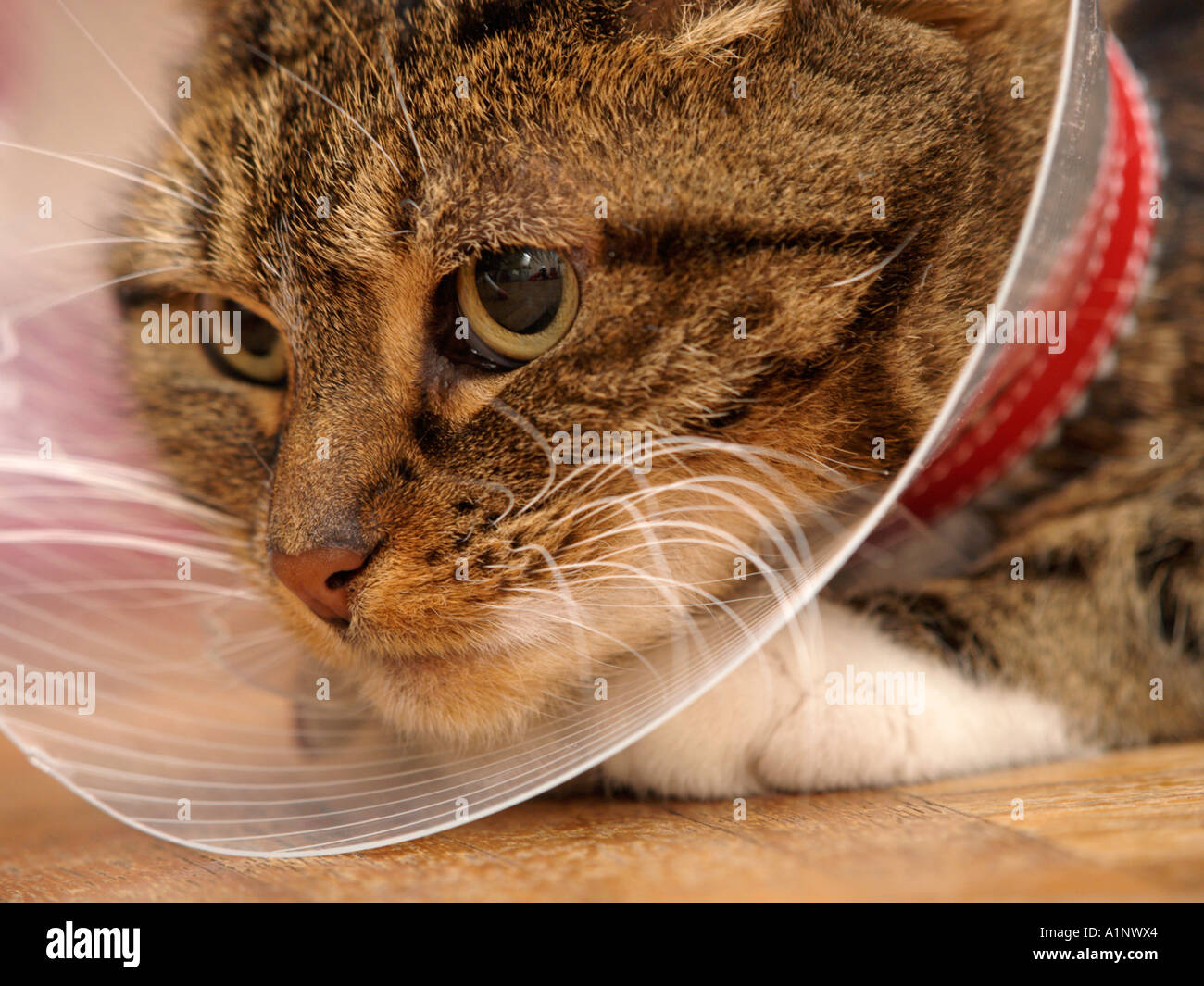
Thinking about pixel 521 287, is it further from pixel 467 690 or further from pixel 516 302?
pixel 467 690

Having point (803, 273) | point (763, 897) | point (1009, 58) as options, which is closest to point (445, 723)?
point (763, 897)

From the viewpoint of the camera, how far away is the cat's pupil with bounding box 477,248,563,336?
663 millimetres

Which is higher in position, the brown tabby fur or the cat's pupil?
the cat's pupil

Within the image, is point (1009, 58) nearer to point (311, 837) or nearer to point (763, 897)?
point (763, 897)

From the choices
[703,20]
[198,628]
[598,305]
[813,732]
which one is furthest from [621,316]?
[198,628]

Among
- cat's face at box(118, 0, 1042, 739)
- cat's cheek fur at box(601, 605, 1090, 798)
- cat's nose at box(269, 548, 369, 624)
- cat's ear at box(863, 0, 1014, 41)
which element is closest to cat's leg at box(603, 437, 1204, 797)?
cat's cheek fur at box(601, 605, 1090, 798)

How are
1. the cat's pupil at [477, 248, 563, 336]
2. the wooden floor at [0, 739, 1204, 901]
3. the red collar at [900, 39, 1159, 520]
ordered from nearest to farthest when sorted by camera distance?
the wooden floor at [0, 739, 1204, 901] < the cat's pupil at [477, 248, 563, 336] < the red collar at [900, 39, 1159, 520]

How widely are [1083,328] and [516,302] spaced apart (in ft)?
1.62

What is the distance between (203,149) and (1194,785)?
924 mm

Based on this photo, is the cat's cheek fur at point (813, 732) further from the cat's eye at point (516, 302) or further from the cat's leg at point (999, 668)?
the cat's eye at point (516, 302)

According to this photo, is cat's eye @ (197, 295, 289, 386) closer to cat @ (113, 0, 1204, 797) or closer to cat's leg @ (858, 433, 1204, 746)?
cat @ (113, 0, 1204, 797)

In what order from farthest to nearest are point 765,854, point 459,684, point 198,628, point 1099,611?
point 198,628, point 1099,611, point 459,684, point 765,854

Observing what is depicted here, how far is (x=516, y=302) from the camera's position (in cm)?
68

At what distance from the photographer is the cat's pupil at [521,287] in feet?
2.17
